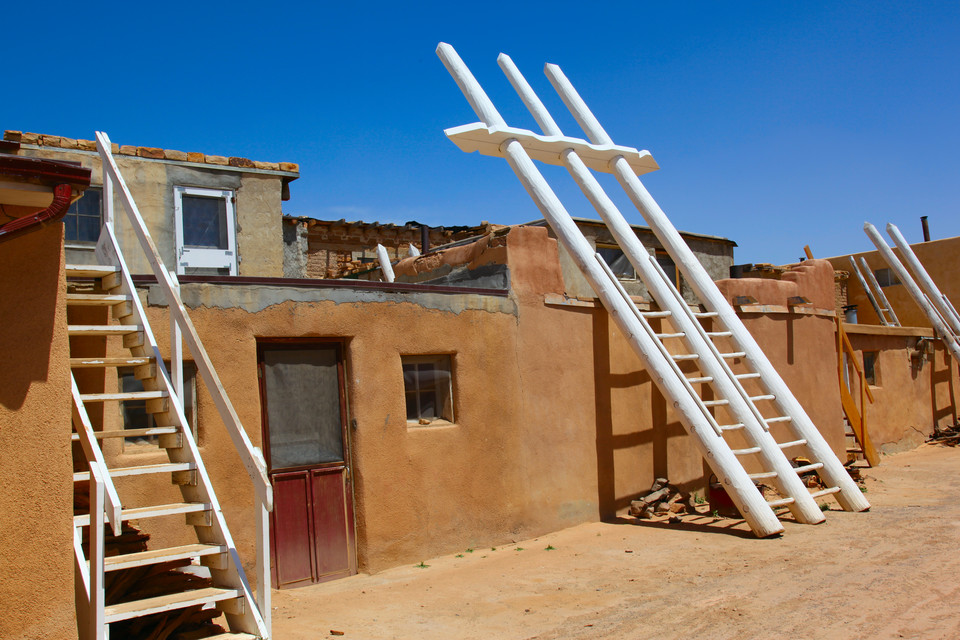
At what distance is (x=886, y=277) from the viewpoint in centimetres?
2402

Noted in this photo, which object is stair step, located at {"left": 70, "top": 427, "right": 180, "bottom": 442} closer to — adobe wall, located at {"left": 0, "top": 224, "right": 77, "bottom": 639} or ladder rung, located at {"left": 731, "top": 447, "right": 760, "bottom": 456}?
adobe wall, located at {"left": 0, "top": 224, "right": 77, "bottom": 639}

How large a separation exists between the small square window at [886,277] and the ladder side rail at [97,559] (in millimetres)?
24401

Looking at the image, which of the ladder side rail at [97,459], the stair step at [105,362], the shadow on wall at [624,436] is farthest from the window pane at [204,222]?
the ladder side rail at [97,459]

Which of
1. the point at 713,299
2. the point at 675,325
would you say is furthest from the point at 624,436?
the point at 713,299

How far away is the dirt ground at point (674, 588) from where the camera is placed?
533cm

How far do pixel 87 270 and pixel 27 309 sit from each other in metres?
1.39

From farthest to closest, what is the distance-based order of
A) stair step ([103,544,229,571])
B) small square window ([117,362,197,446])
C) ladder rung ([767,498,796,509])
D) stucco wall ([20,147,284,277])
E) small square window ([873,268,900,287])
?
1. small square window ([873,268,900,287])
2. stucco wall ([20,147,284,277])
3. ladder rung ([767,498,796,509])
4. small square window ([117,362,197,446])
5. stair step ([103,544,229,571])

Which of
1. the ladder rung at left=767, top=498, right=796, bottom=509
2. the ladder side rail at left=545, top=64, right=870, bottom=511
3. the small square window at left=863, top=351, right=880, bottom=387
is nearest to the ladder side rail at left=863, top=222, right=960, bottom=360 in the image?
the small square window at left=863, top=351, right=880, bottom=387

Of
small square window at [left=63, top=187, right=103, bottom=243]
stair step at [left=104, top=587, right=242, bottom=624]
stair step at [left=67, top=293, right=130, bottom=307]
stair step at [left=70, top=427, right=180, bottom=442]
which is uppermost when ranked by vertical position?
small square window at [left=63, top=187, right=103, bottom=243]

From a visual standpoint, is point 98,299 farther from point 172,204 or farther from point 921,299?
point 921,299

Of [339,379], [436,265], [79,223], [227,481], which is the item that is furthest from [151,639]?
[79,223]

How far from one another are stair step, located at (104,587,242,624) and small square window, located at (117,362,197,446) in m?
2.00

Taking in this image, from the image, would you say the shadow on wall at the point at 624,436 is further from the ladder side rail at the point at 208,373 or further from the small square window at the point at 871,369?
the small square window at the point at 871,369

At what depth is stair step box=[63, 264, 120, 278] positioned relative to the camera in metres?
5.31
